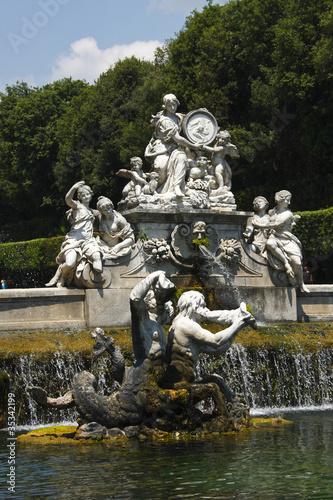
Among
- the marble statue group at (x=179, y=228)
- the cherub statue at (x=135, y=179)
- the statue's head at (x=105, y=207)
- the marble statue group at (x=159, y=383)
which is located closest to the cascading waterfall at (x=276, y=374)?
the marble statue group at (x=179, y=228)

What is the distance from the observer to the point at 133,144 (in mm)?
37625

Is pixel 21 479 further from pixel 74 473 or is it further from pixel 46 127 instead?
pixel 46 127

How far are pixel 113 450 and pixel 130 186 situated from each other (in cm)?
862

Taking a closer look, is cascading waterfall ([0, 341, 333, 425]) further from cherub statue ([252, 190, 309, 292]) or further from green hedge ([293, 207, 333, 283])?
green hedge ([293, 207, 333, 283])

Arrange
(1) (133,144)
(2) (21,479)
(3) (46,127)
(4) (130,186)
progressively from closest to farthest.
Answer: (2) (21,479)
(4) (130,186)
(1) (133,144)
(3) (46,127)

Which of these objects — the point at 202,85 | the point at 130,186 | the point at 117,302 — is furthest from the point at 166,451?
the point at 202,85

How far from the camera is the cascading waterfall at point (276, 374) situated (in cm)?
1439

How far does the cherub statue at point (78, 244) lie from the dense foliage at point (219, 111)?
1469 cm

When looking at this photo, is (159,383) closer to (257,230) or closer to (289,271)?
(289,271)

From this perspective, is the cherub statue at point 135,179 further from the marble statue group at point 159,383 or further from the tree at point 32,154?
the tree at point 32,154

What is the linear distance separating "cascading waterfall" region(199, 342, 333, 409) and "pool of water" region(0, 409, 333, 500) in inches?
152

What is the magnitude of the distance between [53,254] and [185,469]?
98.8 feet

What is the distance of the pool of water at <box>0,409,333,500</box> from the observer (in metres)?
7.54

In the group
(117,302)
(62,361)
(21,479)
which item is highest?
(117,302)
